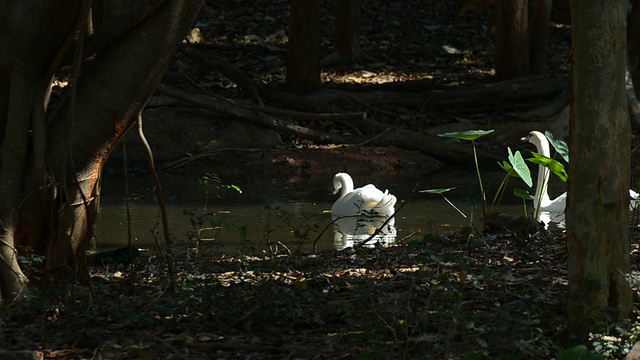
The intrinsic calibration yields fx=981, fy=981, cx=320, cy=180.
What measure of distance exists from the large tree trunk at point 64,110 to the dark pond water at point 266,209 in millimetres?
2563

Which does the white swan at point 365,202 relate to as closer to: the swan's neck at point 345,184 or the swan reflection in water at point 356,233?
the swan reflection in water at point 356,233

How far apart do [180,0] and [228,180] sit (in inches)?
356

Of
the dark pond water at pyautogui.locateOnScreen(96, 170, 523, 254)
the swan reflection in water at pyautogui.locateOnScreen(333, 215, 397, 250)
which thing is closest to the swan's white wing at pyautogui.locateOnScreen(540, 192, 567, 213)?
the dark pond water at pyautogui.locateOnScreen(96, 170, 523, 254)

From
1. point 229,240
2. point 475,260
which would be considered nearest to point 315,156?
point 229,240

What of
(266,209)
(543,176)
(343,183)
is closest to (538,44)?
(343,183)

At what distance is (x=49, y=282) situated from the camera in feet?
19.9

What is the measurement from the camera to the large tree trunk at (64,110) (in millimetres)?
5895

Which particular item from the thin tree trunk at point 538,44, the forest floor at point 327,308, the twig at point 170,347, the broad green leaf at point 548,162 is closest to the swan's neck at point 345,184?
the forest floor at point 327,308

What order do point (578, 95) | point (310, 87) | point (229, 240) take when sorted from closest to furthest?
point (578, 95) < point (229, 240) < point (310, 87)

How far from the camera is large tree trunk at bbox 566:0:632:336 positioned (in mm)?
4395

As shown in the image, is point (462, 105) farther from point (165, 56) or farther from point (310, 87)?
point (165, 56)

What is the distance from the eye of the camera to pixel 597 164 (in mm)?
4430

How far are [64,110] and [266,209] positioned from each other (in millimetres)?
3153

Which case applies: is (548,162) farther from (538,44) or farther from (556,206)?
(538,44)
